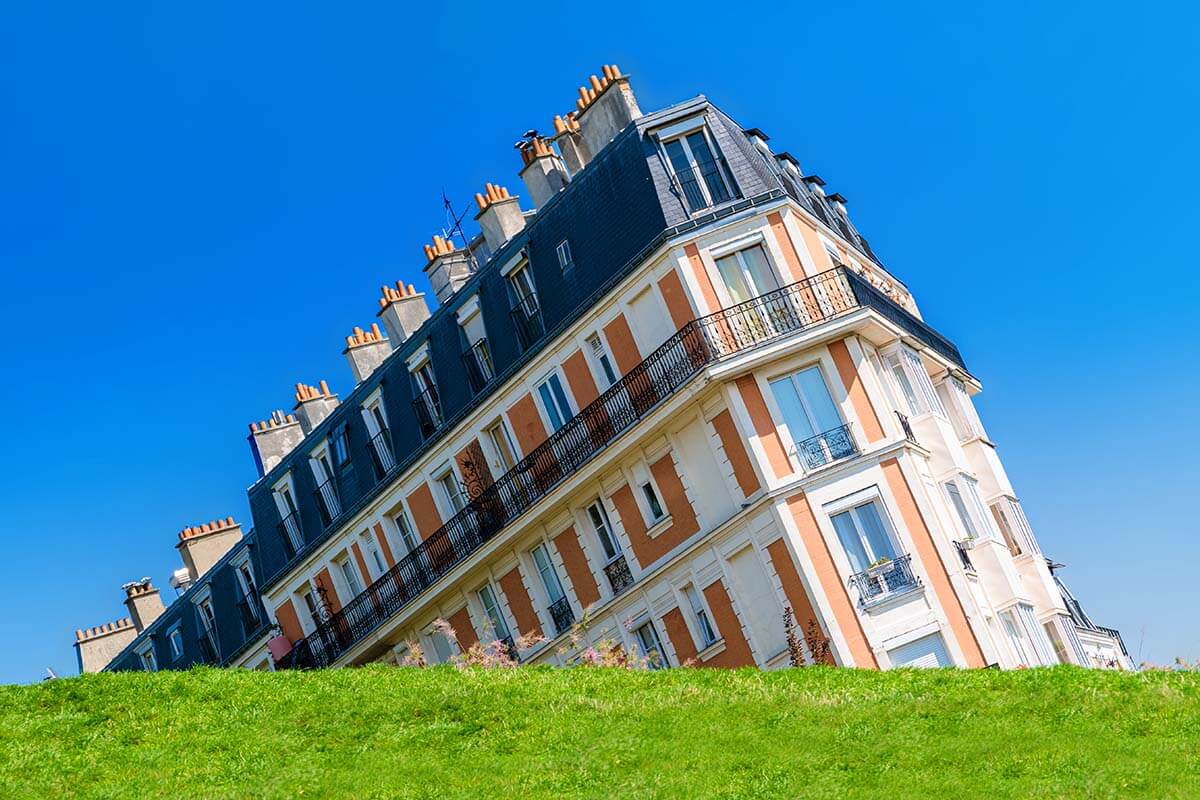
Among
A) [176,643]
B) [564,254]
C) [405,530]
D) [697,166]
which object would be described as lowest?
[405,530]

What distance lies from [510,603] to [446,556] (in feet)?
7.49

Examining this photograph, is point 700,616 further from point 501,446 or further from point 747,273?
point 501,446

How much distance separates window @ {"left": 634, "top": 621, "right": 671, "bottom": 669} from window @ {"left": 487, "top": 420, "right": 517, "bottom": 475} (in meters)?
5.56

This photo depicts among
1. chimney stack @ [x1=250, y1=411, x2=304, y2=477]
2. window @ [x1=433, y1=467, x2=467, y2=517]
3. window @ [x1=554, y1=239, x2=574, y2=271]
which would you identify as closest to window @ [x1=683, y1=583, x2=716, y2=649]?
window @ [x1=554, y1=239, x2=574, y2=271]

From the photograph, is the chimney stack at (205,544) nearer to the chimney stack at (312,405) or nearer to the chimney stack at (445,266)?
the chimney stack at (312,405)

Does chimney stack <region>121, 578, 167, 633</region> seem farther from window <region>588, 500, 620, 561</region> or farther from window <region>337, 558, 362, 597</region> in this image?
window <region>588, 500, 620, 561</region>

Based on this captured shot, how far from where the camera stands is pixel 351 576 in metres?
45.6

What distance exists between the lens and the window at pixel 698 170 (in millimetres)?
34406

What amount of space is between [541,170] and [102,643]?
33662 millimetres

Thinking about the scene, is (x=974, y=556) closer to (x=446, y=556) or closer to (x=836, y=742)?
(x=446, y=556)

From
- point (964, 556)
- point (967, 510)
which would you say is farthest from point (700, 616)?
point (967, 510)

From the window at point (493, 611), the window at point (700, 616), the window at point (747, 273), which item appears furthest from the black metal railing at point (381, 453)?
the window at point (747, 273)

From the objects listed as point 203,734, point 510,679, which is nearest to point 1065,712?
point 510,679

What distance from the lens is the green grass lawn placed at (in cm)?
1712
